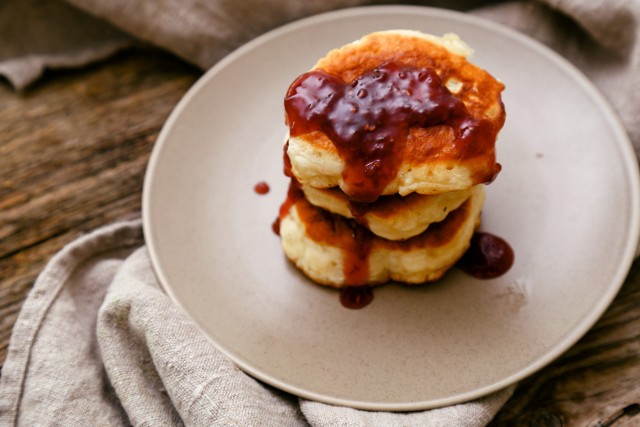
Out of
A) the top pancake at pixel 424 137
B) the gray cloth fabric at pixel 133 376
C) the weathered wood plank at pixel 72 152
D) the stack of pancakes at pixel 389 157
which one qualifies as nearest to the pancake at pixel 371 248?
the stack of pancakes at pixel 389 157

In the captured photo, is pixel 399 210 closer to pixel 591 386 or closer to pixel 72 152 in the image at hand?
pixel 591 386

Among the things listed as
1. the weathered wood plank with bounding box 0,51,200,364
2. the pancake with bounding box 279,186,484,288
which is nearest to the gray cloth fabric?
the weathered wood plank with bounding box 0,51,200,364

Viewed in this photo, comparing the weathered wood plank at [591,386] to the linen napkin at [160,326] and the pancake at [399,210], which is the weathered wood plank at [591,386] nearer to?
the linen napkin at [160,326]

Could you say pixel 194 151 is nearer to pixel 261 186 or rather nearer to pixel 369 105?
pixel 261 186

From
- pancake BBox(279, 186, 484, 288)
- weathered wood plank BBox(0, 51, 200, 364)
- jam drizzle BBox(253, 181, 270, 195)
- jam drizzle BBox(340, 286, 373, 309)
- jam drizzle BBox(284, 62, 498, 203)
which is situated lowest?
weathered wood plank BBox(0, 51, 200, 364)

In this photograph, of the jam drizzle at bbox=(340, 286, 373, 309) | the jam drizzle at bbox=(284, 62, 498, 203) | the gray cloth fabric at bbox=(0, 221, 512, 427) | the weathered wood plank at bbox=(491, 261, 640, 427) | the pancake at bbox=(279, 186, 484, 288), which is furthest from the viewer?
the jam drizzle at bbox=(340, 286, 373, 309)

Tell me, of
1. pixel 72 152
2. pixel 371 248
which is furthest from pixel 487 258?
pixel 72 152

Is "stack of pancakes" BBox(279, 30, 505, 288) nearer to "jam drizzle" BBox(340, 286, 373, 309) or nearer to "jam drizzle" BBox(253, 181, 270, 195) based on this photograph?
"jam drizzle" BBox(340, 286, 373, 309)
